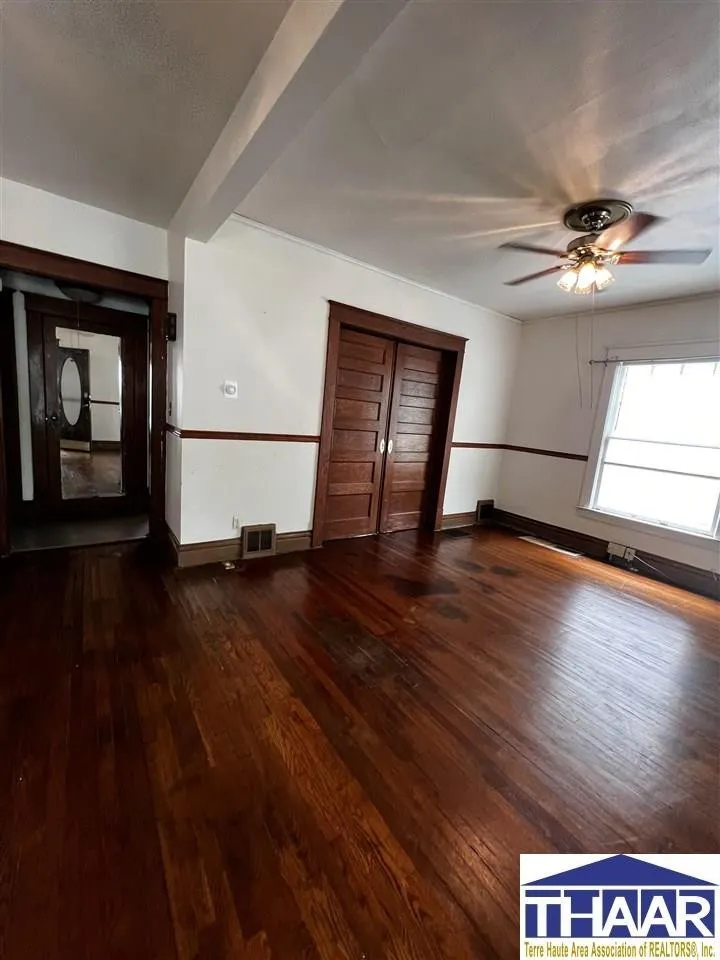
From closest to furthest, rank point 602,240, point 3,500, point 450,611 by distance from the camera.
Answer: point 602,240 → point 450,611 → point 3,500

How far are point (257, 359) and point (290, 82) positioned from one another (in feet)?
6.30

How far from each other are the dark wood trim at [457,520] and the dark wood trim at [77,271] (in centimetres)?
378

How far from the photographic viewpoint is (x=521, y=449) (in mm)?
5074

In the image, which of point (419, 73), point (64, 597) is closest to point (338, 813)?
point (64, 597)

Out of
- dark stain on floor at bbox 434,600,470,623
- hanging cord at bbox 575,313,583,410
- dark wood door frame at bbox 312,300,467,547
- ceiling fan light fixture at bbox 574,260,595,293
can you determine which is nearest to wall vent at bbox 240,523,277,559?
dark wood door frame at bbox 312,300,467,547

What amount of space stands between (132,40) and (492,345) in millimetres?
4145

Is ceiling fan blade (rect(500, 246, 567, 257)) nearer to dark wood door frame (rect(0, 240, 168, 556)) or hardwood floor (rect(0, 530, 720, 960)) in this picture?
hardwood floor (rect(0, 530, 720, 960))

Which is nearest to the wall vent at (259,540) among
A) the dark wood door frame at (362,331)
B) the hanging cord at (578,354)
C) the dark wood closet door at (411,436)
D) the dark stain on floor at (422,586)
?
the dark wood door frame at (362,331)

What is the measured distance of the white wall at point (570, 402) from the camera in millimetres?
3676

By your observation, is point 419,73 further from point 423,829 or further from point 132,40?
point 423,829

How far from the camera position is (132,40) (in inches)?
58.4

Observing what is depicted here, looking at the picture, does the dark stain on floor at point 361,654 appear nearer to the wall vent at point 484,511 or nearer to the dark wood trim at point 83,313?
the wall vent at point 484,511

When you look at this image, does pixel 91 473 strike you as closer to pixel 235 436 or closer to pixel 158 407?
pixel 158 407

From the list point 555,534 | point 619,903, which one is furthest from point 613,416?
point 619,903
